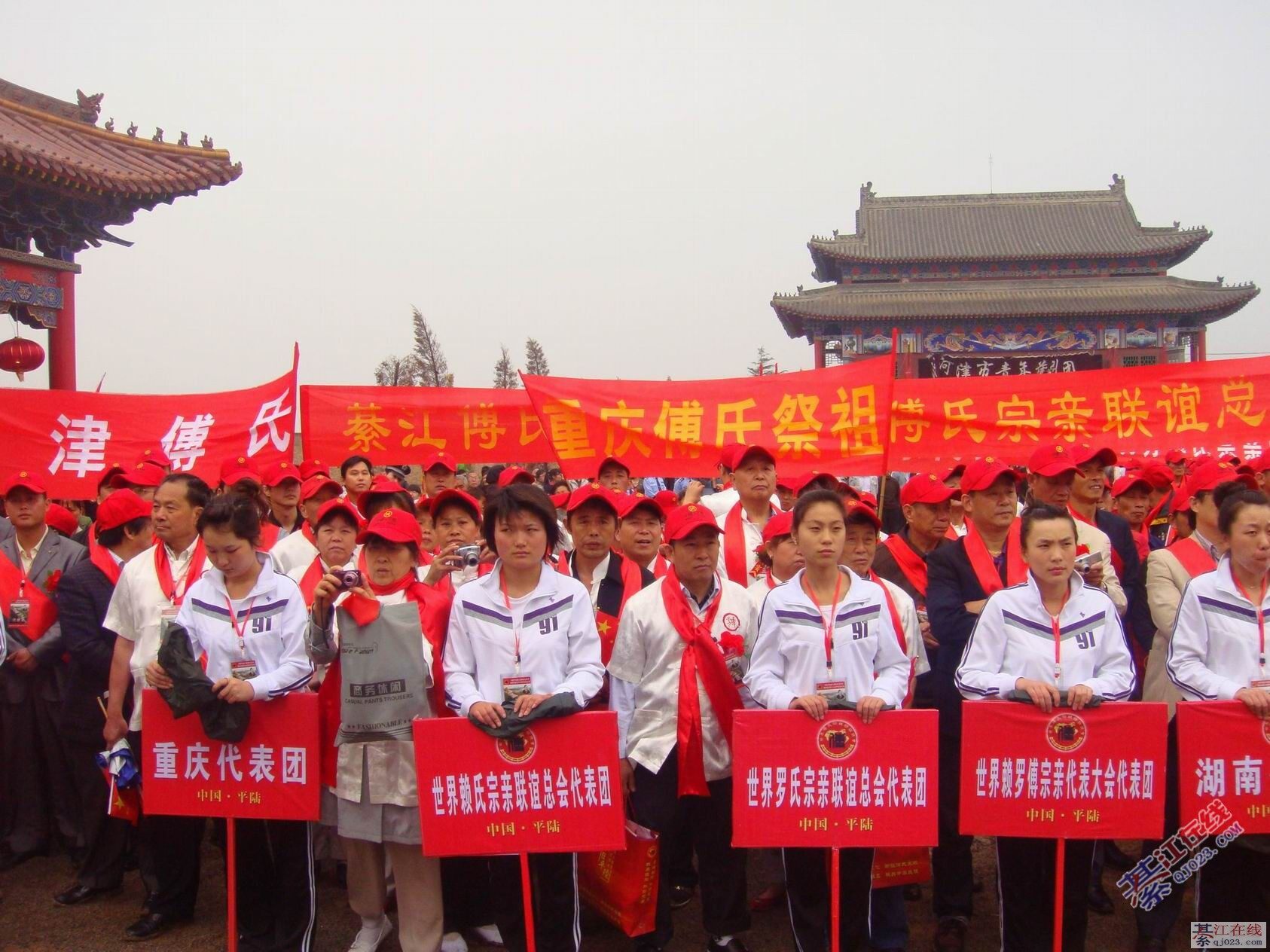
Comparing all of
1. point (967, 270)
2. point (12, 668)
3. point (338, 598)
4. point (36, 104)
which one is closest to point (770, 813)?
point (338, 598)

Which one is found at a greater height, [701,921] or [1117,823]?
[1117,823]

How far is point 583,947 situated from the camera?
3750 mm

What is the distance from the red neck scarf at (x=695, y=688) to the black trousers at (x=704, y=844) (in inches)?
2.3

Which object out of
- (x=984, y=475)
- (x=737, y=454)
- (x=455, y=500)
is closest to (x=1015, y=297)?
(x=737, y=454)

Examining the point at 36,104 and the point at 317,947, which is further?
the point at 36,104

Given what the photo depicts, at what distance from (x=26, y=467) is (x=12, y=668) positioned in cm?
234

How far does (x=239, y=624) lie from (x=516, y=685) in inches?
40.7

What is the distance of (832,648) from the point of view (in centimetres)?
327

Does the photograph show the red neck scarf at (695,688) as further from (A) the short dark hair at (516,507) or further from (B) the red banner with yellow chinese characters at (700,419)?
(B) the red banner with yellow chinese characters at (700,419)

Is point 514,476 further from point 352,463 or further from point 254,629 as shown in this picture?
point 254,629

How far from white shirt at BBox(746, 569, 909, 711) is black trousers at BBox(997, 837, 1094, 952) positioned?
652 millimetres

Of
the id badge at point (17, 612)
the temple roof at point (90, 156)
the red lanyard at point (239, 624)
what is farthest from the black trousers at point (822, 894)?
the temple roof at point (90, 156)

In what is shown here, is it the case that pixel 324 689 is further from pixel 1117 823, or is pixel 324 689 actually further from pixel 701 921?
pixel 1117 823

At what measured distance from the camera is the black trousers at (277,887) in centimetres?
359
